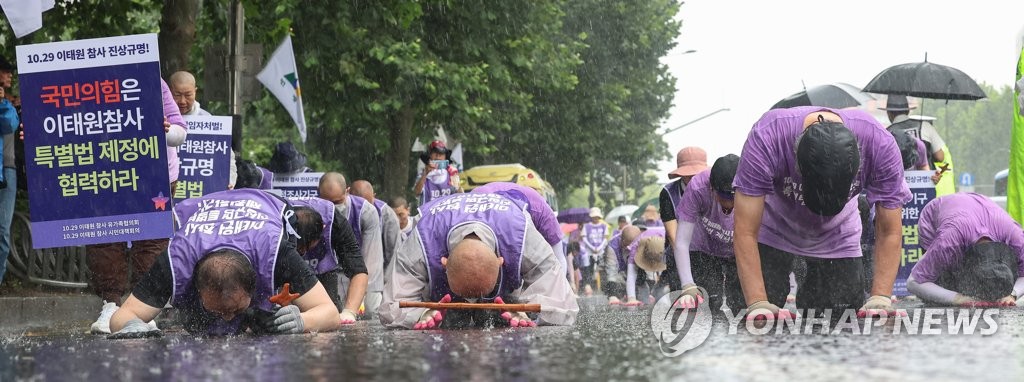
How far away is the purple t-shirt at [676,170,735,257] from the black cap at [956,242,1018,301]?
6.58 ft

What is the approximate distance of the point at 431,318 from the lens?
770cm

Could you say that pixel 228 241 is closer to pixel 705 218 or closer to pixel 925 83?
pixel 705 218

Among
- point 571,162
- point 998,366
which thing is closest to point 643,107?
point 571,162

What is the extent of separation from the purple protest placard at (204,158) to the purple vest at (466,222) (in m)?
3.76

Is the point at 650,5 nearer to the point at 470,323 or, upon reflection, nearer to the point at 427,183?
the point at 427,183

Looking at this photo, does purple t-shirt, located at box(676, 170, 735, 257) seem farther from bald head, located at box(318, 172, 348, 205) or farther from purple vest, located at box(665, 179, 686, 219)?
bald head, located at box(318, 172, 348, 205)

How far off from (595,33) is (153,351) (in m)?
34.6

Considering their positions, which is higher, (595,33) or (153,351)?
(595,33)

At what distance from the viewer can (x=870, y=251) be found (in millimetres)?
10406

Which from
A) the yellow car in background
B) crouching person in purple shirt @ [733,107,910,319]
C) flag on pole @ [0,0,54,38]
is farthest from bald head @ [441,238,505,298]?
the yellow car in background

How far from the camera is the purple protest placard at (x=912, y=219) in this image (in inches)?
518

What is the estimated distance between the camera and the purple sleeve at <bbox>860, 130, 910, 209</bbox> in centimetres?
712

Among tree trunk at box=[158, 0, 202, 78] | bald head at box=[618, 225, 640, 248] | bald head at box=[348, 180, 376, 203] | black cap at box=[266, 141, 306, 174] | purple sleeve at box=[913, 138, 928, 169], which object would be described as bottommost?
bald head at box=[618, 225, 640, 248]

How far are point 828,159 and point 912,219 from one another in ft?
22.9
